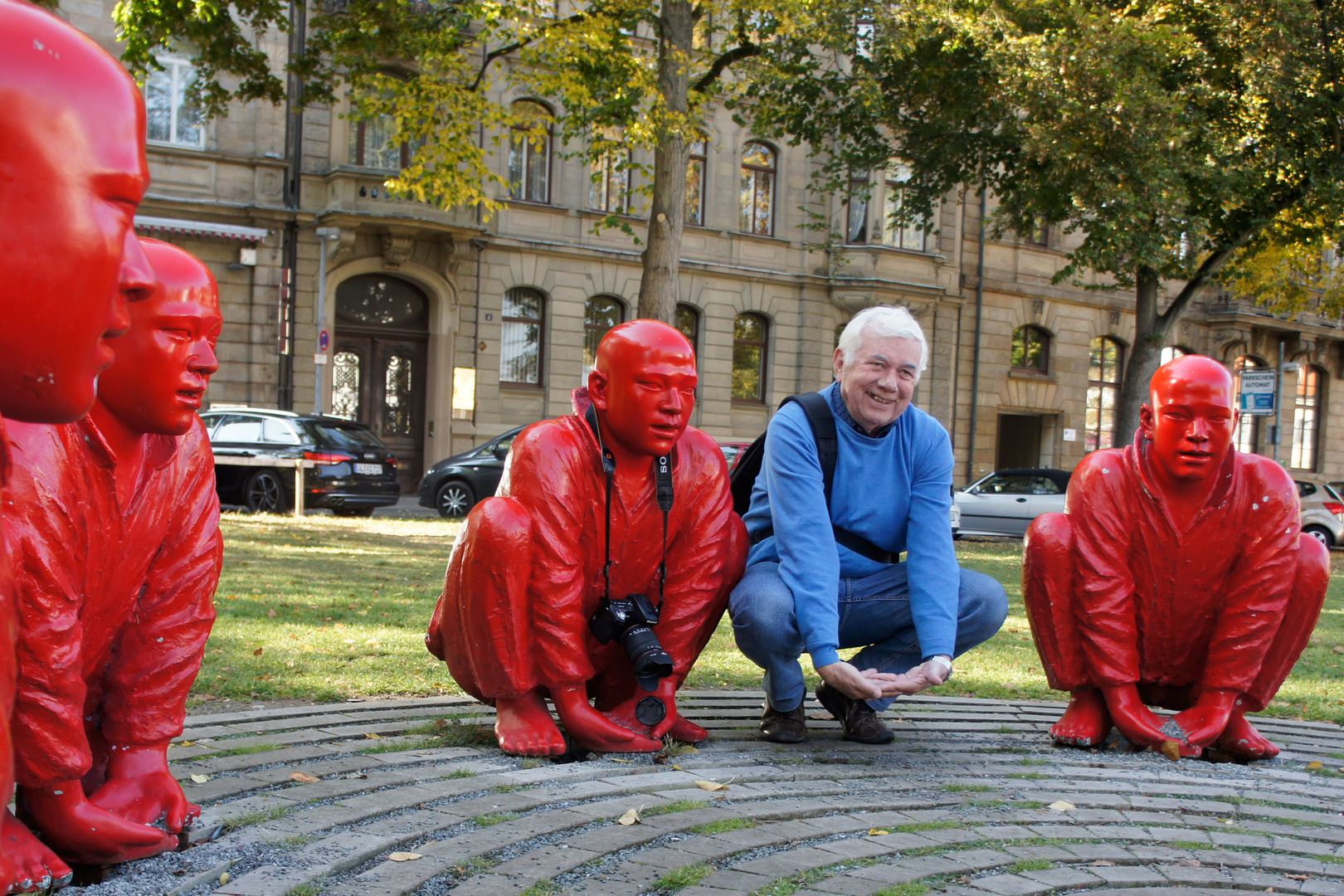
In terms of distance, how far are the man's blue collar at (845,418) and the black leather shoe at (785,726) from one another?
1010 mm

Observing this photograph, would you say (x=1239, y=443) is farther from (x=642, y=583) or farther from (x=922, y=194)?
(x=642, y=583)

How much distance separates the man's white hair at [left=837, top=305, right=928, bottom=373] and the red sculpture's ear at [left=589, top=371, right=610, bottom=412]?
33.3 inches

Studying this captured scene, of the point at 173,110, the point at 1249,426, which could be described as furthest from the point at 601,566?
the point at 1249,426

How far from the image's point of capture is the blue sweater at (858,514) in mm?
4039

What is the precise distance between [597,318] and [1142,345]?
10629 mm

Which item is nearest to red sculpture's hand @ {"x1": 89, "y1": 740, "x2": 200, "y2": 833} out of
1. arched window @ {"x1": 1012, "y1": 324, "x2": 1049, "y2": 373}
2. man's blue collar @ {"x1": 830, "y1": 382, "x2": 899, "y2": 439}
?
man's blue collar @ {"x1": 830, "y1": 382, "x2": 899, "y2": 439}

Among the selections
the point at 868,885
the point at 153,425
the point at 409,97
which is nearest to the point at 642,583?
the point at 868,885

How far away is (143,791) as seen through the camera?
9.27 ft

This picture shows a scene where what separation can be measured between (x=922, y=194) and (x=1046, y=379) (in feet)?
35.1

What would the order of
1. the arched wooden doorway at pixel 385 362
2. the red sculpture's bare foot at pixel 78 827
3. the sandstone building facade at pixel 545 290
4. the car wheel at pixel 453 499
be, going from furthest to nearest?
the arched wooden doorway at pixel 385 362, the sandstone building facade at pixel 545 290, the car wheel at pixel 453 499, the red sculpture's bare foot at pixel 78 827

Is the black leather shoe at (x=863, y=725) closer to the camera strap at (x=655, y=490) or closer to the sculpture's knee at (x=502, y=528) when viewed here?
the camera strap at (x=655, y=490)

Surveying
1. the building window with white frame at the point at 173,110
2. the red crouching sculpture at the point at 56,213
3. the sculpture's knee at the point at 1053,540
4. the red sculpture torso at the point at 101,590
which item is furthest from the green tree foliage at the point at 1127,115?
the red crouching sculpture at the point at 56,213

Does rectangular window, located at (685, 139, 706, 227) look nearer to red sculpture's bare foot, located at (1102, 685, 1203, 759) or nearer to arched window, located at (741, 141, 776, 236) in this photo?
arched window, located at (741, 141, 776, 236)

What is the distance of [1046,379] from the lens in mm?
29875
